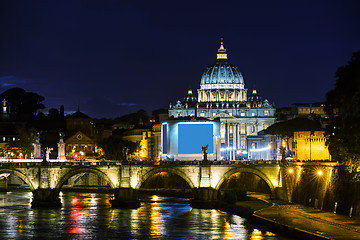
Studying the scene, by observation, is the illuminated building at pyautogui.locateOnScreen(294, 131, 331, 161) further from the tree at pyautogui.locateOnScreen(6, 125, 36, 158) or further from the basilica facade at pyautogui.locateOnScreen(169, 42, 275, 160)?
the basilica facade at pyautogui.locateOnScreen(169, 42, 275, 160)

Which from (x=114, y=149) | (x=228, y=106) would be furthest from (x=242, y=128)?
(x=114, y=149)

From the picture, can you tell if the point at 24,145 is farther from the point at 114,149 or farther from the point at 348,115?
the point at 348,115

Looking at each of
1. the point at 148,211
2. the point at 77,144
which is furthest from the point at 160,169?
the point at 77,144

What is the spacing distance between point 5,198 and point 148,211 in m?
18.5

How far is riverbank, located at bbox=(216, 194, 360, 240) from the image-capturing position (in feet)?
128

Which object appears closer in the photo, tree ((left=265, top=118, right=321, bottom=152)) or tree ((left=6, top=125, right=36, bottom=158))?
tree ((left=265, top=118, right=321, bottom=152))

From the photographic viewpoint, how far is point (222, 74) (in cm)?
19088

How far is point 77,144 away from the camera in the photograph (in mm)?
120312

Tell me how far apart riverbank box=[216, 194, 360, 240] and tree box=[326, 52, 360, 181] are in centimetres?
313

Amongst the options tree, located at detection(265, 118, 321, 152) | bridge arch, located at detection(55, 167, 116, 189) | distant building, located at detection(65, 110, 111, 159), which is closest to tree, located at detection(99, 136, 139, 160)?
distant building, located at detection(65, 110, 111, 159)

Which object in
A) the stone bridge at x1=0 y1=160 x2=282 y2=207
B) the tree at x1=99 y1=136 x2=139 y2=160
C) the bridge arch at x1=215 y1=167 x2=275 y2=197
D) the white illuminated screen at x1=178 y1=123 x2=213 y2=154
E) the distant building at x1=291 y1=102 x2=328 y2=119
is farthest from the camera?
the distant building at x1=291 y1=102 x2=328 y2=119

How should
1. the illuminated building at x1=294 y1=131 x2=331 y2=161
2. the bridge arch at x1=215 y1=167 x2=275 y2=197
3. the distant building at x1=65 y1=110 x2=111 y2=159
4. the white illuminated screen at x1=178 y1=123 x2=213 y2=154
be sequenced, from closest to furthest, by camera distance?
the bridge arch at x1=215 y1=167 x2=275 y2=197, the illuminated building at x1=294 y1=131 x2=331 y2=161, the white illuminated screen at x1=178 y1=123 x2=213 y2=154, the distant building at x1=65 y1=110 x2=111 y2=159

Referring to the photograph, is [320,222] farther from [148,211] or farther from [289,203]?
[148,211]

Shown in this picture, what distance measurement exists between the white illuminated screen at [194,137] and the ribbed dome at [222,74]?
7808cm
